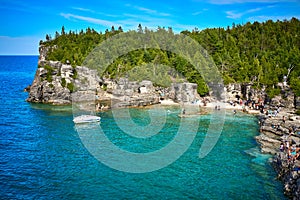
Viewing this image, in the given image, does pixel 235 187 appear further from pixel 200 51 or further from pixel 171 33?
pixel 171 33

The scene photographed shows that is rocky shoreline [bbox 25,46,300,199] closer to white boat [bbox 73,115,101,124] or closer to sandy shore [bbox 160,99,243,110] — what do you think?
sandy shore [bbox 160,99,243,110]

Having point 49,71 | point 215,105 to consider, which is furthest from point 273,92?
point 49,71

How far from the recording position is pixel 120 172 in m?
32.0

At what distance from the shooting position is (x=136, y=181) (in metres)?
30.0

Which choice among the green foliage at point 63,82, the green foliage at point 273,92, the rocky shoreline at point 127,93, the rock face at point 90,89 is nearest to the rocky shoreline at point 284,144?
the rocky shoreline at point 127,93

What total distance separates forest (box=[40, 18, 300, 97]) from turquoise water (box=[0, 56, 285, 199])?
2408cm

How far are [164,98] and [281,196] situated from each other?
47007 millimetres

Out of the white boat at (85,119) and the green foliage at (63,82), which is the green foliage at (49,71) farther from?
the white boat at (85,119)

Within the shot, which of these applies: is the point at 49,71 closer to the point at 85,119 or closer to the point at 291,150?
the point at 85,119

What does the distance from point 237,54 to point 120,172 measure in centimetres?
5987

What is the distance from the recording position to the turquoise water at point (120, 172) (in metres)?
27.7

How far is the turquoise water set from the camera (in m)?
27.7

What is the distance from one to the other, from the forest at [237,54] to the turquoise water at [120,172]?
2408 cm

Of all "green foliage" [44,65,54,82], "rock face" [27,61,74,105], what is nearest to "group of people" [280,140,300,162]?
"rock face" [27,61,74,105]
